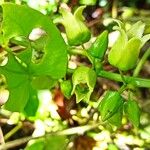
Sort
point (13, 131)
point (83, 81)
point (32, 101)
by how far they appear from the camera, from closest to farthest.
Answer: point (83, 81)
point (32, 101)
point (13, 131)

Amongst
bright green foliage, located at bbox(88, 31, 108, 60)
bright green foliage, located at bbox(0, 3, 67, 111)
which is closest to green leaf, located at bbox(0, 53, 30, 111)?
bright green foliage, located at bbox(0, 3, 67, 111)

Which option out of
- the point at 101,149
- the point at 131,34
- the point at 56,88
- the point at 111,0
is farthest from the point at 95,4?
the point at 131,34

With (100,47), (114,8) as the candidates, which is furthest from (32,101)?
(114,8)

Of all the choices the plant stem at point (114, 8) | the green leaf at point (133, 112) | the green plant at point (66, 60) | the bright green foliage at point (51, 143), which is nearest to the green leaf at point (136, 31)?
the green plant at point (66, 60)

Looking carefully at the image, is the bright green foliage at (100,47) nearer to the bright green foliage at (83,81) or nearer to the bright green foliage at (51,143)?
the bright green foliage at (83,81)

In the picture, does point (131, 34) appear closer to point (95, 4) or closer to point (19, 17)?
point (19, 17)

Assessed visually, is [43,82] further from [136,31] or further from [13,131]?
[13,131]
